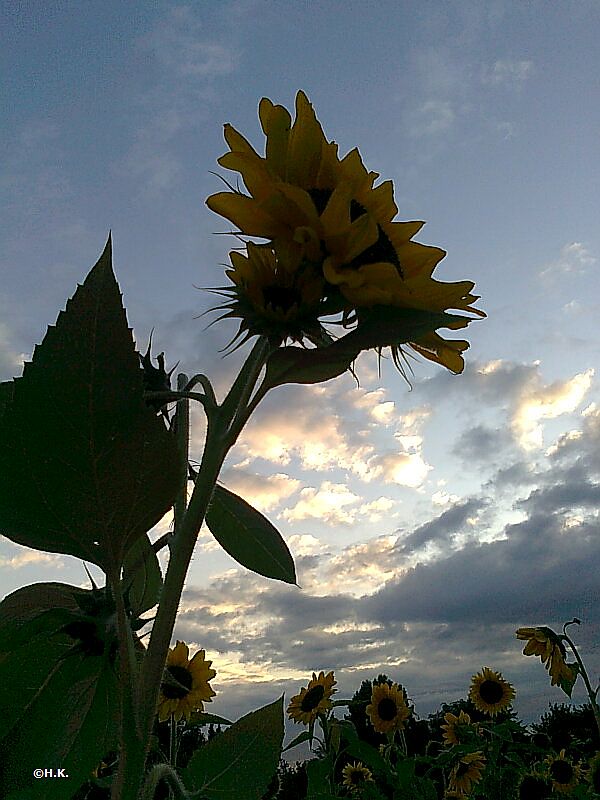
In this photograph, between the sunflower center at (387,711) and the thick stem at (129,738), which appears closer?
the thick stem at (129,738)

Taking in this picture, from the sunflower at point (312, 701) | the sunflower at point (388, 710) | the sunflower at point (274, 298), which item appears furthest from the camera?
the sunflower at point (388, 710)

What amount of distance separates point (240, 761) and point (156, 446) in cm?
43

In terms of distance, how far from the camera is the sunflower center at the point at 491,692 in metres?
5.46

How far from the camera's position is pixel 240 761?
868 mm

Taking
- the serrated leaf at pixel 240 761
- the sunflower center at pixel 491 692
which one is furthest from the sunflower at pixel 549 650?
the serrated leaf at pixel 240 761

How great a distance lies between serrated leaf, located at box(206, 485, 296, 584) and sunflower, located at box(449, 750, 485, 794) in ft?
15.4

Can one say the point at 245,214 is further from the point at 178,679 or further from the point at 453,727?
the point at 453,727

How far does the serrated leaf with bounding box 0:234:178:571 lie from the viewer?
61 centimetres

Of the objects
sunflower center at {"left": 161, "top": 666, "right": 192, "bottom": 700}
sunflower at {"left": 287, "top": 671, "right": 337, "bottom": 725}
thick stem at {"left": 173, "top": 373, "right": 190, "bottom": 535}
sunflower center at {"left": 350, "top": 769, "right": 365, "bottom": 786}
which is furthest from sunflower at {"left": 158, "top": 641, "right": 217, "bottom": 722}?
thick stem at {"left": 173, "top": 373, "right": 190, "bottom": 535}

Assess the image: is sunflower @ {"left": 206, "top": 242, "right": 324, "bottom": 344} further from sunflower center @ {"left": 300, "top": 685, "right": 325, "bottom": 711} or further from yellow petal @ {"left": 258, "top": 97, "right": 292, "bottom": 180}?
sunflower center @ {"left": 300, "top": 685, "right": 325, "bottom": 711}

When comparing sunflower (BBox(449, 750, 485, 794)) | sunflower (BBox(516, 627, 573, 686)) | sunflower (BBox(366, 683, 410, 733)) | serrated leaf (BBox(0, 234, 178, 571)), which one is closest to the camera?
serrated leaf (BBox(0, 234, 178, 571))

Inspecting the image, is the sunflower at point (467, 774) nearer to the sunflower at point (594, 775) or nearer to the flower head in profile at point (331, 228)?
the sunflower at point (594, 775)

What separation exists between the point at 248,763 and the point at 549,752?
177 inches

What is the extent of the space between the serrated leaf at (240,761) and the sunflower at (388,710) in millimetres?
4232
